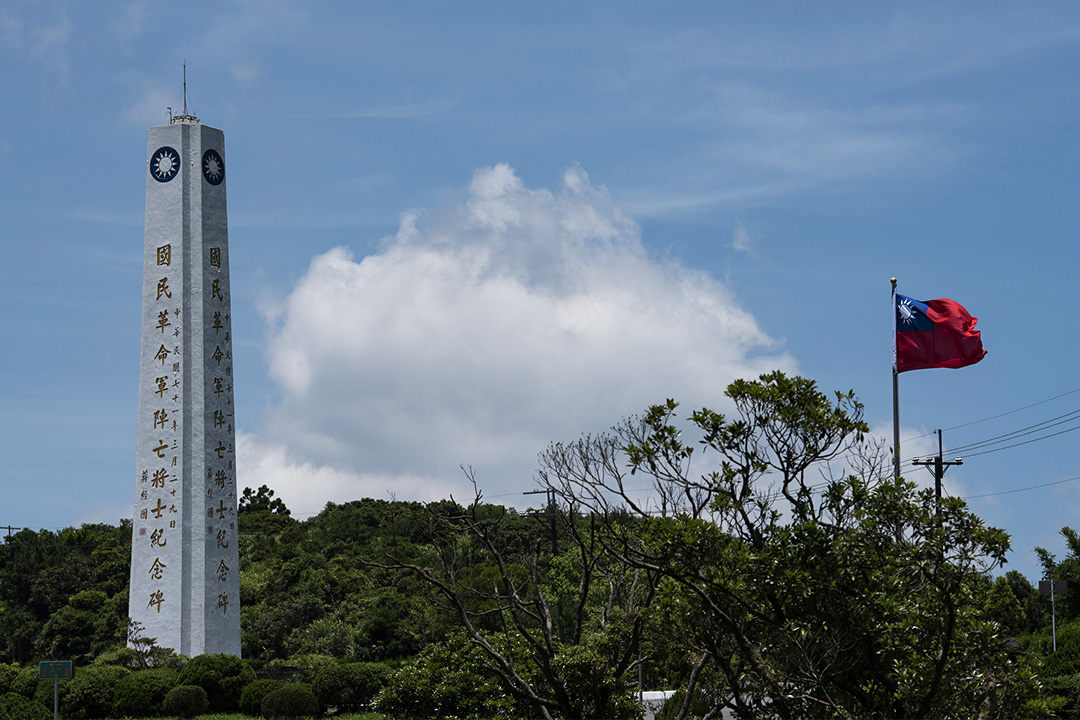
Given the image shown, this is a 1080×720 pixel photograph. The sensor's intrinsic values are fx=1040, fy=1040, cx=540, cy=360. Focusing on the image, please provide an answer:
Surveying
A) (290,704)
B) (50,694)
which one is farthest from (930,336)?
(50,694)

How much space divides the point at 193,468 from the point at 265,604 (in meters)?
15.1

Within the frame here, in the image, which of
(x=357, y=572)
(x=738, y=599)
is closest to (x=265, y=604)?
(x=357, y=572)

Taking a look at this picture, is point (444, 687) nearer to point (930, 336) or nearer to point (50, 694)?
point (930, 336)

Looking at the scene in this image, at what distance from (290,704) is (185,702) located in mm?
3060

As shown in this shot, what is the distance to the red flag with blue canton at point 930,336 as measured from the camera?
23672 millimetres

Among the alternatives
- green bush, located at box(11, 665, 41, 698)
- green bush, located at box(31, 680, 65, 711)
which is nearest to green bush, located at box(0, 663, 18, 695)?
green bush, located at box(11, 665, 41, 698)

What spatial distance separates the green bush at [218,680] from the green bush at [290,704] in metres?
1.57

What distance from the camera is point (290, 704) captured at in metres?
29.9

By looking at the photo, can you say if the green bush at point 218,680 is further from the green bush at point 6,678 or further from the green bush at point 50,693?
the green bush at point 6,678

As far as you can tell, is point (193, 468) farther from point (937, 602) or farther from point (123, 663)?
point (937, 602)

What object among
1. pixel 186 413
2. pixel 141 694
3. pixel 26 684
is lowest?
pixel 141 694

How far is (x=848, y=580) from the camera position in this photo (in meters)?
12.9

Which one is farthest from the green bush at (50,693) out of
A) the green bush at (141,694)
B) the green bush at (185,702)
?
the green bush at (185,702)

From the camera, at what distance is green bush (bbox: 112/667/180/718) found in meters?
30.5
